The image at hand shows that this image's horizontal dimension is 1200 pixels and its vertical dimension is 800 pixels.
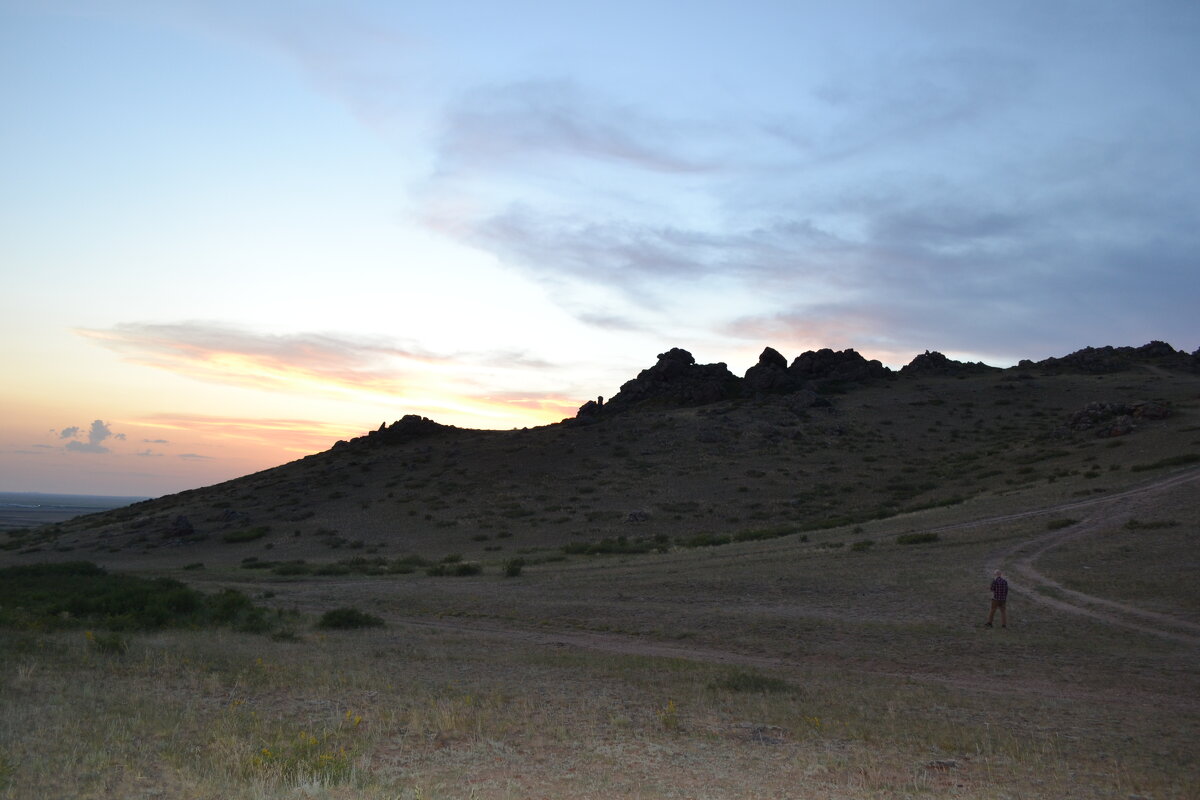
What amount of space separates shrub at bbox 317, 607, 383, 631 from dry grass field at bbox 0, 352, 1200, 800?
52 cm

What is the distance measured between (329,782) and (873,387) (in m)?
94.5

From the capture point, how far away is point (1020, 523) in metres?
35.6

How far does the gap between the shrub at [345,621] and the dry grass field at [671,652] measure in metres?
0.52

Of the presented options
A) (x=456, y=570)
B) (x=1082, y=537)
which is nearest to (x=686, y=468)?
(x=456, y=570)

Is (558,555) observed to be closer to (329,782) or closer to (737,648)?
(737,648)

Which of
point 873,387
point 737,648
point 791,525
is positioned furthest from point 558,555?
point 873,387

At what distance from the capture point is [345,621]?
22328mm

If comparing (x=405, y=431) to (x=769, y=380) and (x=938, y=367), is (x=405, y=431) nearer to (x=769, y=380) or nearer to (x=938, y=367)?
(x=769, y=380)

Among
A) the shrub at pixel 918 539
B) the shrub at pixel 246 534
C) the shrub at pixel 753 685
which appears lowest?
the shrub at pixel 246 534

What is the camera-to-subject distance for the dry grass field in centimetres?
944

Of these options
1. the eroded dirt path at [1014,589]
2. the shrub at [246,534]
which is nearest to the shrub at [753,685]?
the eroded dirt path at [1014,589]

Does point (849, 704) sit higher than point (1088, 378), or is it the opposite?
point (1088, 378)

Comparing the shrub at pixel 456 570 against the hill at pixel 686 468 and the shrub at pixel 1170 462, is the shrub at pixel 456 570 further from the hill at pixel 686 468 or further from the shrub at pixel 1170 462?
the shrub at pixel 1170 462

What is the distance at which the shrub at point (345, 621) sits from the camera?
22.2 metres
